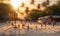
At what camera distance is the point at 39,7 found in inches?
168

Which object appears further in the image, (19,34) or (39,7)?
(39,7)

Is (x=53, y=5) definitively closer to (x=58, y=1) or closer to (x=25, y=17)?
(x=58, y=1)

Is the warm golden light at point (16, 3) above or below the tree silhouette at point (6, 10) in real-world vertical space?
above


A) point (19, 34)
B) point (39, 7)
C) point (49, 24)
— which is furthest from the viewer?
point (39, 7)

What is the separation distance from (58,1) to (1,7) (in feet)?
4.79

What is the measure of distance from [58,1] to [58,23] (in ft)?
1.92

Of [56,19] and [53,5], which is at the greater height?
[53,5]

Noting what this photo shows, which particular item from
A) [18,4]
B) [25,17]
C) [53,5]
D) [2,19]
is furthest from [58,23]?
[2,19]

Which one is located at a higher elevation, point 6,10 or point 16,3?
point 16,3

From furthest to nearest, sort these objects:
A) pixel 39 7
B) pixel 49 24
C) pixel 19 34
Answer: pixel 39 7 → pixel 49 24 → pixel 19 34

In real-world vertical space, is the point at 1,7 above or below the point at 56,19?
above

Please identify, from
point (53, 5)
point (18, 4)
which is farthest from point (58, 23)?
point (18, 4)

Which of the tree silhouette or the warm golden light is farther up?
the warm golden light

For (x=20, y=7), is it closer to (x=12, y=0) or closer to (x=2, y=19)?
(x=12, y=0)
